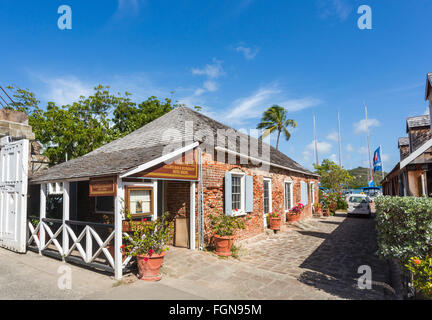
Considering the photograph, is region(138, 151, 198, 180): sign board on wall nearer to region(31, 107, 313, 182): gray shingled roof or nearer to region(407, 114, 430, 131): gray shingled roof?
region(31, 107, 313, 182): gray shingled roof

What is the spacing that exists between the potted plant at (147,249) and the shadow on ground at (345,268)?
323cm

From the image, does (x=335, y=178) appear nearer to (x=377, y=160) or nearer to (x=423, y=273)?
(x=377, y=160)

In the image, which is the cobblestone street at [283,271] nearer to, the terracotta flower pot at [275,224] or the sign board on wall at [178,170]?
the terracotta flower pot at [275,224]

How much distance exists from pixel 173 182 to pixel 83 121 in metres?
12.1

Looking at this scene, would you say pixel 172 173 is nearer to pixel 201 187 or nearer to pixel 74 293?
pixel 201 187

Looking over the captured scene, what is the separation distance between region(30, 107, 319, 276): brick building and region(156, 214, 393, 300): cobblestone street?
4.02 ft

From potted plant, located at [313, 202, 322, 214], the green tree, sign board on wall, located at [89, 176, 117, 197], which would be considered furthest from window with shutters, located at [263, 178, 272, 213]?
the green tree

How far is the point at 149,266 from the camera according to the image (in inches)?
213

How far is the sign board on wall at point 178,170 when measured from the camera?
20.4 ft

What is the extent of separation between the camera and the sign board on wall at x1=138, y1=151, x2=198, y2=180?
6.21m
